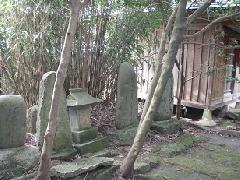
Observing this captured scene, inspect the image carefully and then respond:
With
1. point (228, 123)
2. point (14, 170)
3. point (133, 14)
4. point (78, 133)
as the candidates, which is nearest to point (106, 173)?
point (78, 133)

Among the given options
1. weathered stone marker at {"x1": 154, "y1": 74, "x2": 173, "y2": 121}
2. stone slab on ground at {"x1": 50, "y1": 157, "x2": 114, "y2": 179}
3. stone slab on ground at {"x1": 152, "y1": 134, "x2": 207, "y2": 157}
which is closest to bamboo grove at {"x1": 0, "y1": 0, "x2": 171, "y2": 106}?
weathered stone marker at {"x1": 154, "y1": 74, "x2": 173, "y2": 121}

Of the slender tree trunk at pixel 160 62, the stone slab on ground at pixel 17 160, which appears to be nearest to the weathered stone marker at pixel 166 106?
the slender tree trunk at pixel 160 62

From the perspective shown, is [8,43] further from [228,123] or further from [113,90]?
[228,123]

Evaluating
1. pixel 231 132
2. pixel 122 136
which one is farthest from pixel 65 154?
pixel 231 132

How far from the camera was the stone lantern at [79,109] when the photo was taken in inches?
177

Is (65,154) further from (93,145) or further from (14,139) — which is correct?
(14,139)

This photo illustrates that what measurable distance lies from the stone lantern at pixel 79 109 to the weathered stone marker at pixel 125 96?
64 centimetres

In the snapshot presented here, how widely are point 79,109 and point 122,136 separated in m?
0.96

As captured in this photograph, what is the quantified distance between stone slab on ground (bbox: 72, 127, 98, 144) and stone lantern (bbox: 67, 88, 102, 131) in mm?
82

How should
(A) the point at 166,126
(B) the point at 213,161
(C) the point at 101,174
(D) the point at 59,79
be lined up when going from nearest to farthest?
(D) the point at 59,79 < (C) the point at 101,174 < (B) the point at 213,161 < (A) the point at 166,126

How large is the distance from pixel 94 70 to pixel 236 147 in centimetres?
302

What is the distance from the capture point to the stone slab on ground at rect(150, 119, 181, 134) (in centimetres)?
572

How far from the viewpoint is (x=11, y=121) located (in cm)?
357

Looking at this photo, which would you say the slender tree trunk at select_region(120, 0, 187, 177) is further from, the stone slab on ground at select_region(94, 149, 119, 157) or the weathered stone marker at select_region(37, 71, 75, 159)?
the weathered stone marker at select_region(37, 71, 75, 159)
